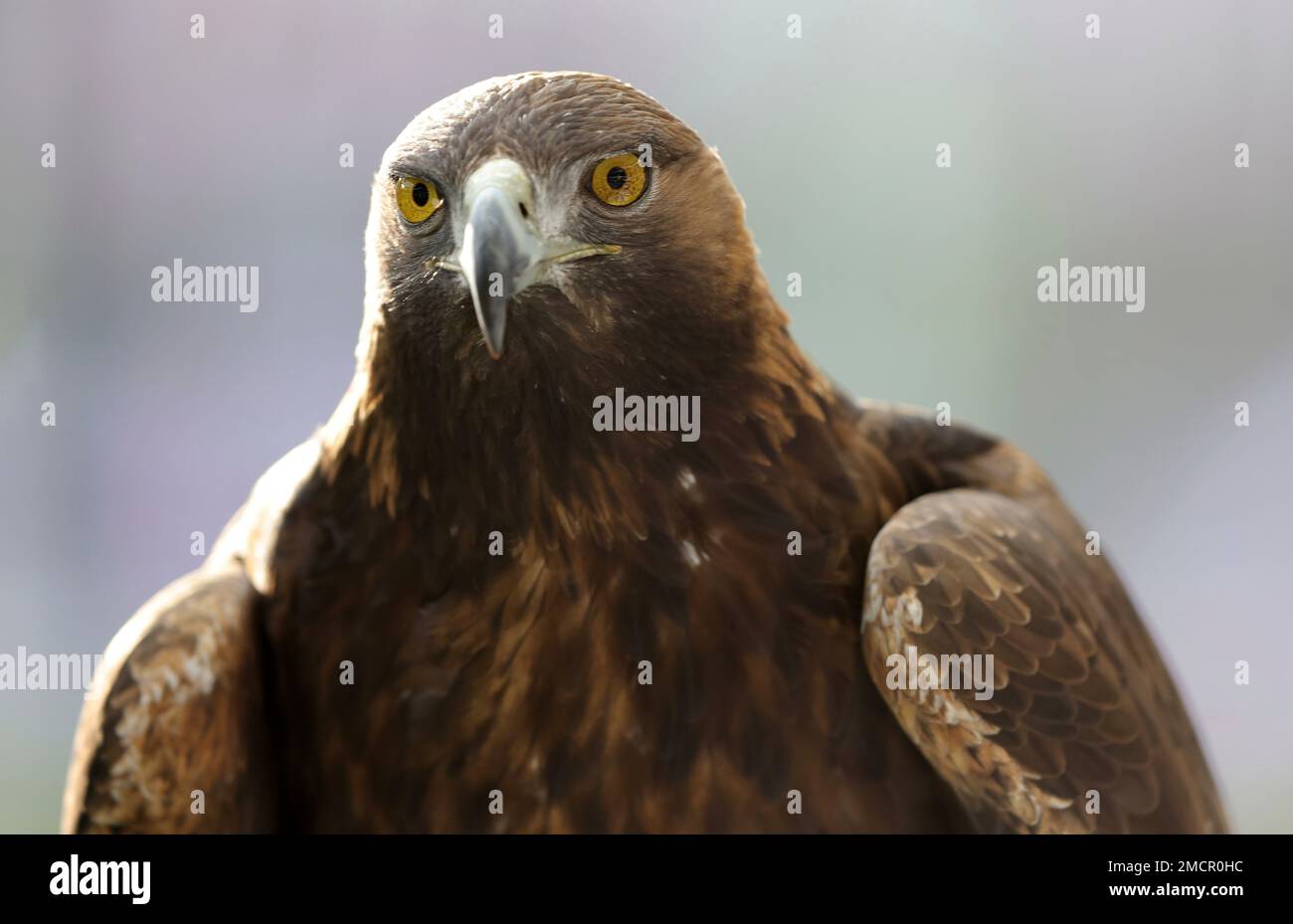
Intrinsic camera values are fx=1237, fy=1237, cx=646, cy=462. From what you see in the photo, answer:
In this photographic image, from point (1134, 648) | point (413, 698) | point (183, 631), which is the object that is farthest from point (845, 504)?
point (183, 631)

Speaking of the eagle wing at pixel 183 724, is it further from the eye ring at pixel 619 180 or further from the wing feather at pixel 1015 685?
the wing feather at pixel 1015 685
